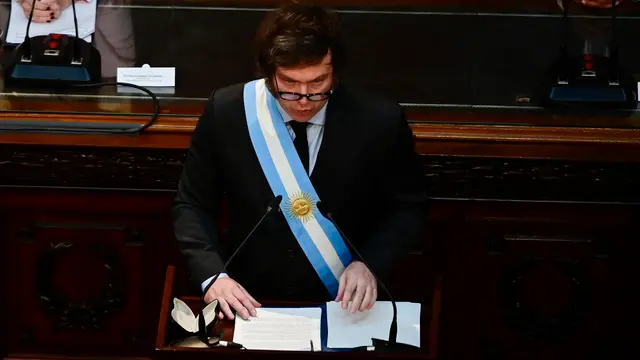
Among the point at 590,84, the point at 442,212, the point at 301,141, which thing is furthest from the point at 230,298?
the point at 590,84

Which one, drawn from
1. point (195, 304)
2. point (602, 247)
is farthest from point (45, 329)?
point (602, 247)

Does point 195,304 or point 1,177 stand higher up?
point 1,177

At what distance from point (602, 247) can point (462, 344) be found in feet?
1.52

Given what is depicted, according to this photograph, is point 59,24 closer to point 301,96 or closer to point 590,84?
point 301,96

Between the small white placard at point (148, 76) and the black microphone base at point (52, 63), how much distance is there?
0.28ft

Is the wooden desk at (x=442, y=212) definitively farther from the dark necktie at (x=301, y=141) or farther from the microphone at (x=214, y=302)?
the microphone at (x=214, y=302)

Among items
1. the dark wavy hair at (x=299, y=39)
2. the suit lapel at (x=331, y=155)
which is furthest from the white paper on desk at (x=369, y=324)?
the dark wavy hair at (x=299, y=39)

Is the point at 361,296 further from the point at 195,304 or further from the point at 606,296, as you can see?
the point at 606,296

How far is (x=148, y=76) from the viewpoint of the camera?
Answer: 2961 mm

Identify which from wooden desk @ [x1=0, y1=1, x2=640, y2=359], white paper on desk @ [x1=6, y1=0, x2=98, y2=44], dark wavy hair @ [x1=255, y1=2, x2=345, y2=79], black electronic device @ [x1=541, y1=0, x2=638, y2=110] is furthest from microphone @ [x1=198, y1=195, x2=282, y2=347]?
white paper on desk @ [x1=6, y1=0, x2=98, y2=44]

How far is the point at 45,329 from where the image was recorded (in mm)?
2854

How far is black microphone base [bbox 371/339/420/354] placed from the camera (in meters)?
1.81

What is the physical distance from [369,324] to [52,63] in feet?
4.63

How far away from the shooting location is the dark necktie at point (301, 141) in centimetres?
222
